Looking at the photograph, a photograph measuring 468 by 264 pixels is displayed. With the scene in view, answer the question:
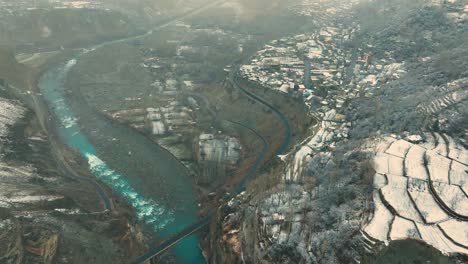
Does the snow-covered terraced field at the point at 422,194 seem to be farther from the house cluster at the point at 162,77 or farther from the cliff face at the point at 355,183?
the house cluster at the point at 162,77

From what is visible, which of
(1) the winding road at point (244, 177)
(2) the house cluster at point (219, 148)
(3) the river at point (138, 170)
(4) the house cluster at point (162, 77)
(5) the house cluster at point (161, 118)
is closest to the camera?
(1) the winding road at point (244, 177)

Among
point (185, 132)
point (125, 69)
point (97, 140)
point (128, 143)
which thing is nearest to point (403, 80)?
point (185, 132)

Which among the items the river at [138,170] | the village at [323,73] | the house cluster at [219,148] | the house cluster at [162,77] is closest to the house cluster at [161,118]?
the river at [138,170]

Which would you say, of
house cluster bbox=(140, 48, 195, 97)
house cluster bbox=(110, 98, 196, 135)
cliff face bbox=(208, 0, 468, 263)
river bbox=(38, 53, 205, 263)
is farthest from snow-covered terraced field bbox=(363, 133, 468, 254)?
house cluster bbox=(140, 48, 195, 97)

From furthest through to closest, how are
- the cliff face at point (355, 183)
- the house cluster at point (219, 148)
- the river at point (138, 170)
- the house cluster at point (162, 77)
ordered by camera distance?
the house cluster at point (162, 77)
the house cluster at point (219, 148)
the river at point (138, 170)
the cliff face at point (355, 183)

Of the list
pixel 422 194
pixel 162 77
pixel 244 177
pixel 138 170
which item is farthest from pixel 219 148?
pixel 162 77

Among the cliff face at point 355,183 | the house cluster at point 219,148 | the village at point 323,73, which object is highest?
the cliff face at point 355,183

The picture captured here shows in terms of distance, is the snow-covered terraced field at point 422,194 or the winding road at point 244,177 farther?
the winding road at point 244,177

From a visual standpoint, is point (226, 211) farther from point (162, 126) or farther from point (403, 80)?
point (403, 80)
